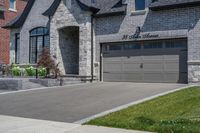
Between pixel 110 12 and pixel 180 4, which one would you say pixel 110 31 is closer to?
pixel 110 12

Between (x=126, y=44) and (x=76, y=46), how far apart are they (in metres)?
5.30

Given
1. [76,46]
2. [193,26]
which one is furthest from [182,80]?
[76,46]

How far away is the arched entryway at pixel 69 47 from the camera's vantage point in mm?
23312

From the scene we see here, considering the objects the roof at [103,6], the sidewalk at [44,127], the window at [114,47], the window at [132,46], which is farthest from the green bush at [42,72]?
the sidewalk at [44,127]

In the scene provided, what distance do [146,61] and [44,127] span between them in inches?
478

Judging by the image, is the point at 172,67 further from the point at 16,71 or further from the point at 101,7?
the point at 16,71

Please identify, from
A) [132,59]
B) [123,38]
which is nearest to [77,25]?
[123,38]

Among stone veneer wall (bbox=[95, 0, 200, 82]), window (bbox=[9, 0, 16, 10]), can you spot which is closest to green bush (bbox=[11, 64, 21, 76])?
stone veneer wall (bbox=[95, 0, 200, 82])

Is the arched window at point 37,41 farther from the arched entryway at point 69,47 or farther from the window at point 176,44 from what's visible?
the window at point 176,44

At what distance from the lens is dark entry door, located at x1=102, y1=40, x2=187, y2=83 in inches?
730

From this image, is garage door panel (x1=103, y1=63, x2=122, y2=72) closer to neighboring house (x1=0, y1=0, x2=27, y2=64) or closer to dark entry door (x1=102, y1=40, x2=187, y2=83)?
dark entry door (x1=102, y1=40, x2=187, y2=83)

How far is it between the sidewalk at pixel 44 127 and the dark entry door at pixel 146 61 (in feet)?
36.9

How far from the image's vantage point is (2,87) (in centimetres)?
1869

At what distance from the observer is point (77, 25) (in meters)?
21.9
